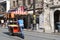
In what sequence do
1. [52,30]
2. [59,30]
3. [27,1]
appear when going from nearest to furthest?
[59,30], [52,30], [27,1]

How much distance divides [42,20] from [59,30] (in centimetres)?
681

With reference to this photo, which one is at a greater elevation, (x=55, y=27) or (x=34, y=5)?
(x=34, y=5)

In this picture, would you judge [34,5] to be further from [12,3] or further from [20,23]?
[20,23]

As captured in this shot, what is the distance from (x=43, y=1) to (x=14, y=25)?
52.6ft

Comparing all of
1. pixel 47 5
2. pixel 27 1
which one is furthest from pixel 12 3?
pixel 47 5

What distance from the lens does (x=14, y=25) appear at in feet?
84.6

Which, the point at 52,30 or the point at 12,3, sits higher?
the point at 12,3

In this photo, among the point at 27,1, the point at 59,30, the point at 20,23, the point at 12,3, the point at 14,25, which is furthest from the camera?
the point at 12,3

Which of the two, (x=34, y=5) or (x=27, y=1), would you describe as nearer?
(x=34, y=5)

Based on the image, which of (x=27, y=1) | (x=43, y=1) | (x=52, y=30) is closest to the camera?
(x=52, y=30)

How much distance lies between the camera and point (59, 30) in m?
35.2

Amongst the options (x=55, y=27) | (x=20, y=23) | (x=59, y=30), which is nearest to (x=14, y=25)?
(x=20, y=23)

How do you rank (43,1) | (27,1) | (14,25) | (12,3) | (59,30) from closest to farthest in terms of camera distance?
(14,25), (59,30), (43,1), (27,1), (12,3)

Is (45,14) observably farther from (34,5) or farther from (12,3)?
(12,3)
